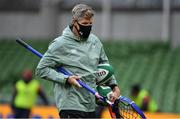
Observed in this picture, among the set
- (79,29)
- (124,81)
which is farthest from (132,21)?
(79,29)

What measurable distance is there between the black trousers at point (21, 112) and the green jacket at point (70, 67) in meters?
8.10

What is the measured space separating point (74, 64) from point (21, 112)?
838 centimetres

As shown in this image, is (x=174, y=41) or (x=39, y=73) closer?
(x=39, y=73)

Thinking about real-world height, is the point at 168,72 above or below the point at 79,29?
below

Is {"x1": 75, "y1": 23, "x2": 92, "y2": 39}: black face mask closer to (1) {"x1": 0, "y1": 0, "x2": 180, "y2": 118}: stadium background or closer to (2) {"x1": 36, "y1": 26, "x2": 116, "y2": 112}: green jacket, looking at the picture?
(2) {"x1": 36, "y1": 26, "x2": 116, "y2": 112}: green jacket

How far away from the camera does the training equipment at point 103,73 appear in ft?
22.4

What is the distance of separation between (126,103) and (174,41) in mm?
15671

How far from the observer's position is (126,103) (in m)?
6.68

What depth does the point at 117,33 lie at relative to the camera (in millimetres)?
22672

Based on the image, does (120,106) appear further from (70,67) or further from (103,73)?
(70,67)

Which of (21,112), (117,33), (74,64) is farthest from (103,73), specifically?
(117,33)

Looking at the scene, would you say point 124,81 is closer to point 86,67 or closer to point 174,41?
point 174,41

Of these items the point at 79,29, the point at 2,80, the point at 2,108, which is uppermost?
the point at 79,29

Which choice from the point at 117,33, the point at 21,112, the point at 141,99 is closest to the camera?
the point at 21,112
